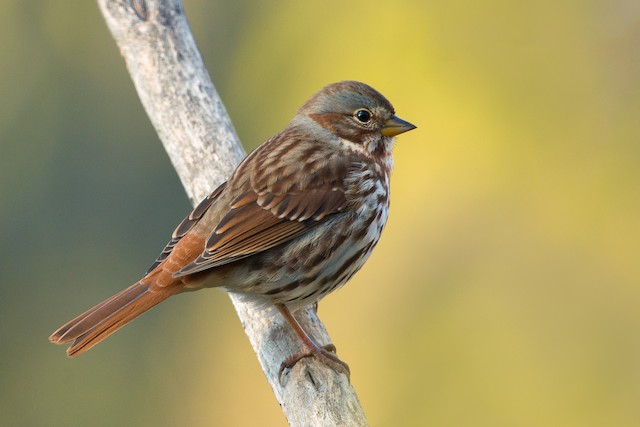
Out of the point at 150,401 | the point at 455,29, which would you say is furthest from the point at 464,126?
the point at 150,401

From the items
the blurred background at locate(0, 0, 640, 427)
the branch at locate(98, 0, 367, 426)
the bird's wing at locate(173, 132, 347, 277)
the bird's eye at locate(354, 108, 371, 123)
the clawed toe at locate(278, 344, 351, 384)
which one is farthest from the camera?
the blurred background at locate(0, 0, 640, 427)

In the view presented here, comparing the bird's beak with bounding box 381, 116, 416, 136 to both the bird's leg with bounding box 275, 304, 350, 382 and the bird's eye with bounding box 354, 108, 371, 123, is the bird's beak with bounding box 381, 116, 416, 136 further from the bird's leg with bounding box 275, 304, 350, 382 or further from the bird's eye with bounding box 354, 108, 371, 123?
the bird's leg with bounding box 275, 304, 350, 382

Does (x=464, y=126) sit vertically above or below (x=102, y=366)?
above

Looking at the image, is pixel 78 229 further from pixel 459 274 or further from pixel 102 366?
pixel 459 274

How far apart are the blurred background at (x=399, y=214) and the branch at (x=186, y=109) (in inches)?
111

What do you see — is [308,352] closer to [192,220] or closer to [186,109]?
[192,220]

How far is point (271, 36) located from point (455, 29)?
178cm

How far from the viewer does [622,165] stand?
7738mm

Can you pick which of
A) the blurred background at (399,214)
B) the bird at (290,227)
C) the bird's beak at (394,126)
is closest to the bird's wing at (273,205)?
the bird at (290,227)

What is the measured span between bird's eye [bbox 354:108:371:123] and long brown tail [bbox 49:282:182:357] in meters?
1.16

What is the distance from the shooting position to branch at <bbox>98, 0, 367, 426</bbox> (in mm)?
3715

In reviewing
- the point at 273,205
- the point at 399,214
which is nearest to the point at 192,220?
the point at 273,205

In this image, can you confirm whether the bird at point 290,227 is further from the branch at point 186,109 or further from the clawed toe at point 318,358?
the branch at point 186,109

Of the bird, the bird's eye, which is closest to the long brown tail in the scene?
the bird
